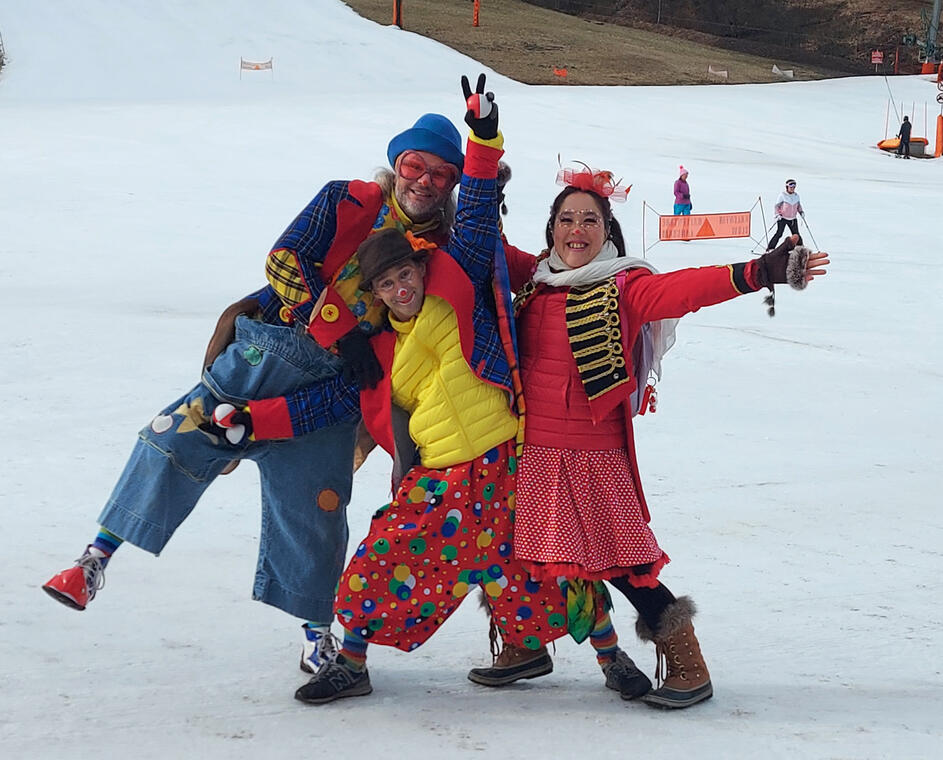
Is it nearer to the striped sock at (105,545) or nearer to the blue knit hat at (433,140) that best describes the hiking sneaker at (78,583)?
the striped sock at (105,545)

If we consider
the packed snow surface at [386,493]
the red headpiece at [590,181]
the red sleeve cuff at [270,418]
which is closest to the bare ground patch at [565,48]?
the packed snow surface at [386,493]

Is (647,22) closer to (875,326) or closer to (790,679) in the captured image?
(875,326)

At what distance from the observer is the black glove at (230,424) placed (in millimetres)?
2850

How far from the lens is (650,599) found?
2.92 m

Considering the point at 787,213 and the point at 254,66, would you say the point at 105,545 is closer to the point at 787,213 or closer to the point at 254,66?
the point at 787,213

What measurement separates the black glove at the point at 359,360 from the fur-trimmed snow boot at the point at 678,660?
35.0 inches

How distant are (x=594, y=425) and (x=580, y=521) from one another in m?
0.24

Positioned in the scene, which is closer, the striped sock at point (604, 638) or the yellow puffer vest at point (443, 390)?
the yellow puffer vest at point (443, 390)

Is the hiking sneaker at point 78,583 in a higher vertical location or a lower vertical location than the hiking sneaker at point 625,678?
higher

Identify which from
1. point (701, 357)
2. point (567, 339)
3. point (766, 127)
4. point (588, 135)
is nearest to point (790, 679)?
point (567, 339)

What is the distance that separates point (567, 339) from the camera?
2912mm

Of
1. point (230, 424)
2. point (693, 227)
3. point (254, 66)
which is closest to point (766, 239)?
point (693, 227)

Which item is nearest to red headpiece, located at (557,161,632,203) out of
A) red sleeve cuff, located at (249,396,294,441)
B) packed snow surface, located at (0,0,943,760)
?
red sleeve cuff, located at (249,396,294,441)

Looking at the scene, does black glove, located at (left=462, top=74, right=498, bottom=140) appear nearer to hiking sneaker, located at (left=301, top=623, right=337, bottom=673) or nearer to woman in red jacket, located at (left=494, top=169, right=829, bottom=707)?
woman in red jacket, located at (left=494, top=169, right=829, bottom=707)
